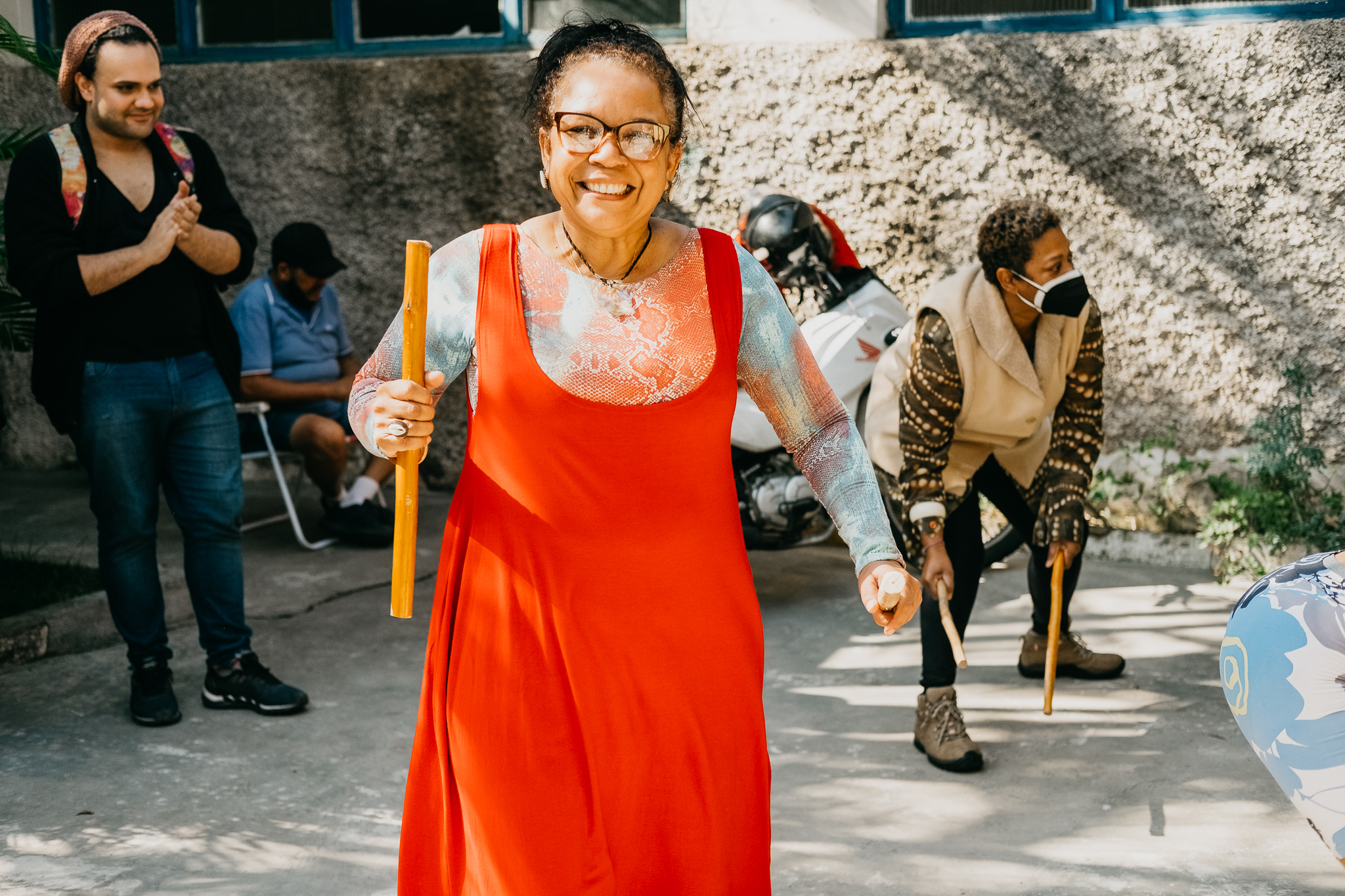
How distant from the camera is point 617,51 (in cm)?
195

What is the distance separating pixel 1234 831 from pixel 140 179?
3548 millimetres

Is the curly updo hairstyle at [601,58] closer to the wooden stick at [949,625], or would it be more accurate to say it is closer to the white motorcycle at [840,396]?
the wooden stick at [949,625]

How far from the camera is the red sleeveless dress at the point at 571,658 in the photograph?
1.88 meters

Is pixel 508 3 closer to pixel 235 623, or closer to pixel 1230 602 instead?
pixel 235 623

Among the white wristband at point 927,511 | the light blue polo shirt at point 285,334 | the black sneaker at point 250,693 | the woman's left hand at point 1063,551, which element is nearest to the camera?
the white wristband at point 927,511

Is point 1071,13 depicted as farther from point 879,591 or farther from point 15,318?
point 15,318

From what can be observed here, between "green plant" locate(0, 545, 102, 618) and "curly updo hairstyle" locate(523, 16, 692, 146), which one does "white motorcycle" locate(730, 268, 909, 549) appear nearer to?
"green plant" locate(0, 545, 102, 618)

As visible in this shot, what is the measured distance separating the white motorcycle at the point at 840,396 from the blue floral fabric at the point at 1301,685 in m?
2.62

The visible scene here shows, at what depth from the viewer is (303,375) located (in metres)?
6.11

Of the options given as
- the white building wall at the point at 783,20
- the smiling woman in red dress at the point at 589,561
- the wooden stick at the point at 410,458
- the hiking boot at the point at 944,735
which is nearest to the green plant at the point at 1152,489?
the hiking boot at the point at 944,735

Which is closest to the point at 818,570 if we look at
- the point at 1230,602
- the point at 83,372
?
the point at 1230,602

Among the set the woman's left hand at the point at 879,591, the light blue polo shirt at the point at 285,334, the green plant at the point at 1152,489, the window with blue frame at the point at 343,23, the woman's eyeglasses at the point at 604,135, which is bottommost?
the green plant at the point at 1152,489

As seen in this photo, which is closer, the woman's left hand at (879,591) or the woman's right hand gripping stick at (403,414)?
the woman's right hand gripping stick at (403,414)

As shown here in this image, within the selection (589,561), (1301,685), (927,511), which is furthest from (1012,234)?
(589,561)
